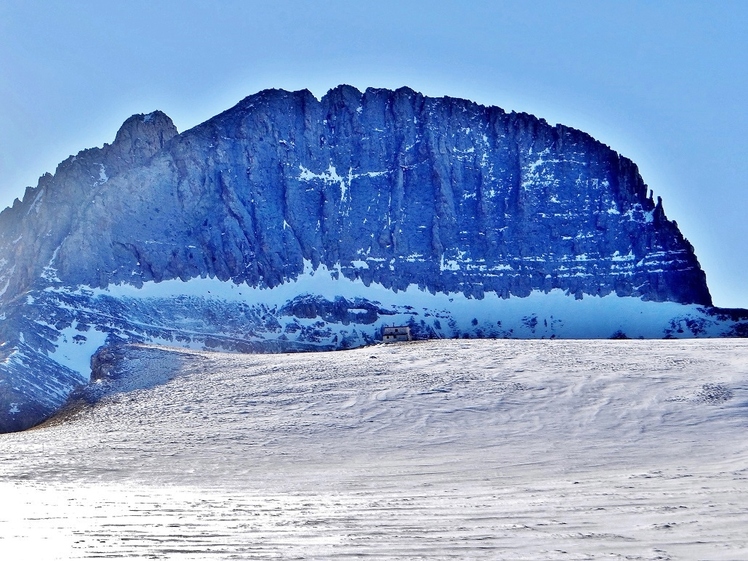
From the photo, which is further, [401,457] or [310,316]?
[310,316]

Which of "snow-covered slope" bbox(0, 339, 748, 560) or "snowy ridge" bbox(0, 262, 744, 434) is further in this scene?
"snowy ridge" bbox(0, 262, 744, 434)

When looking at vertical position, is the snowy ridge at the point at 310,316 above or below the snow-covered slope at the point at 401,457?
above

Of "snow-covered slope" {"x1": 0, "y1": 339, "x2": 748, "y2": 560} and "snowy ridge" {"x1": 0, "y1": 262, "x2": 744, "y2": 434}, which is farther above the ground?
"snowy ridge" {"x1": 0, "y1": 262, "x2": 744, "y2": 434}

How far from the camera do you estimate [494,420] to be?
39.8m

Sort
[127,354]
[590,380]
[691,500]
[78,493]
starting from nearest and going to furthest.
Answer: [691,500] → [78,493] → [590,380] → [127,354]

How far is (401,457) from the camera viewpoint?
3369 centimetres

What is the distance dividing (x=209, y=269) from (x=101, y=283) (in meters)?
23.4

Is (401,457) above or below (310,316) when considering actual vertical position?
below

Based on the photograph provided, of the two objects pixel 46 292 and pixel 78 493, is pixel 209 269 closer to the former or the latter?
pixel 46 292

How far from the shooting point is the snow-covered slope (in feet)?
55.0

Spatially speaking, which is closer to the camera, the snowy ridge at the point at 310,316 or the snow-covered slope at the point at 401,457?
the snow-covered slope at the point at 401,457

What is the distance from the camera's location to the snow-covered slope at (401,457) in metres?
16.8

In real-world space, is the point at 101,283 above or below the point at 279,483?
above

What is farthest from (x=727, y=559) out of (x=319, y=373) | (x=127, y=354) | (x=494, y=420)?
(x=127, y=354)
